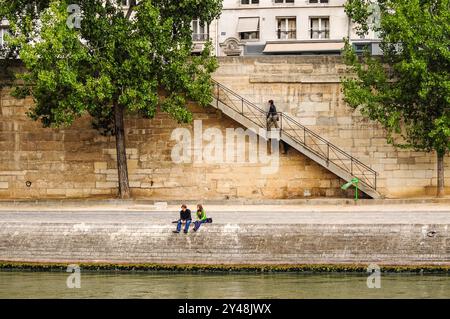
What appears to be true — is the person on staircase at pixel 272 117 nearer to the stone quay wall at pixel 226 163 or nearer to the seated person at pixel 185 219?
the stone quay wall at pixel 226 163

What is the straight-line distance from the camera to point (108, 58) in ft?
174

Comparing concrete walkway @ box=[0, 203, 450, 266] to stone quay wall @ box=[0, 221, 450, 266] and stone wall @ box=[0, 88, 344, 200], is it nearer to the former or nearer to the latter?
stone quay wall @ box=[0, 221, 450, 266]

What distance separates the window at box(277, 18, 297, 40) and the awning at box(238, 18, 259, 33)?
1219 millimetres

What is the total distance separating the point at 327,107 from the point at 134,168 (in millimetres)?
8429

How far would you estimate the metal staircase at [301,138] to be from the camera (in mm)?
55250

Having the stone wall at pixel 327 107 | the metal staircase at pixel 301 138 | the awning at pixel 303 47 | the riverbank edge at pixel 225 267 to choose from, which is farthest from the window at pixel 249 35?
the riverbank edge at pixel 225 267

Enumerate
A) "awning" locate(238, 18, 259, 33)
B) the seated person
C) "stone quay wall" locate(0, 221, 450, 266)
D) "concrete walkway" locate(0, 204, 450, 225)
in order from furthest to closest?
1. "awning" locate(238, 18, 259, 33)
2. "concrete walkway" locate(0, 204, 450, 225)
3. the seated person
4. "stone quay wall" locate(0, 221, 450, 266)

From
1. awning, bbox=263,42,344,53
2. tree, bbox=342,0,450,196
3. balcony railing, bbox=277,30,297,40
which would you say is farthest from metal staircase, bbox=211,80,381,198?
balcony railing, bbox=277,30,297,40

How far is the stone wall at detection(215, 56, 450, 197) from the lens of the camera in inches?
2212

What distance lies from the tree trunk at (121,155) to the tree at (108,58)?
0.28ft

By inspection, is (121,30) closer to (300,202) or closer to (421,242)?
(300,202)

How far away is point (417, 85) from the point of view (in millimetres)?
53375

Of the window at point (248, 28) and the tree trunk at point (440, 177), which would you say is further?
the window at point (248, 28)

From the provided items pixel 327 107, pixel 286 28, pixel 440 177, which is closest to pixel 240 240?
pixel 440 177
